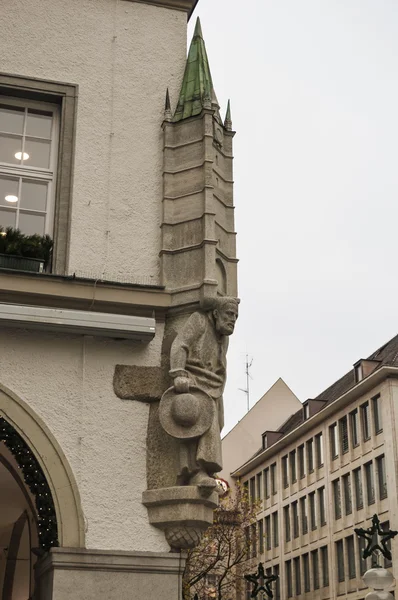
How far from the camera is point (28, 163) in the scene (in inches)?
411

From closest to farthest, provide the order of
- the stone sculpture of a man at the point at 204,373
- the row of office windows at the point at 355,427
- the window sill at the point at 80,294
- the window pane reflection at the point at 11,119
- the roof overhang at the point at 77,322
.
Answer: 1. the stone sculpture of a man at the point at 204,373
2. the roof overhang at the point at 77,322
3. the window sill at the point at 80,294
4. the window pane reflection at the point at 11,119
5. the row of office windows at the point at 355,427

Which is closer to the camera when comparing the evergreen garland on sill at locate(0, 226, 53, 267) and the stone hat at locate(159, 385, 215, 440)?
the stone hat at locate(159, 385, 215, 440)

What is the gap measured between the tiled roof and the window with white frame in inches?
1729

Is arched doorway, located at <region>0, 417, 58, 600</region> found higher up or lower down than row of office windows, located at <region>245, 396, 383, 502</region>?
lower down

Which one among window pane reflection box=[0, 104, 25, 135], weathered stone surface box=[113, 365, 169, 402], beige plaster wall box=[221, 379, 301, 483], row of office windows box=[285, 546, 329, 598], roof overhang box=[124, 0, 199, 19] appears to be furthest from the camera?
beige plaster wall box=[221, 379, 301, 483]

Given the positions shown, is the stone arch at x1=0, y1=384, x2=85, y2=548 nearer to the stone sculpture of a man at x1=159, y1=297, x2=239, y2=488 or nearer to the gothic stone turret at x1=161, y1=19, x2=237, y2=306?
the stone sculpture of a man at x1=159, y1=297, x2=239, y2=488

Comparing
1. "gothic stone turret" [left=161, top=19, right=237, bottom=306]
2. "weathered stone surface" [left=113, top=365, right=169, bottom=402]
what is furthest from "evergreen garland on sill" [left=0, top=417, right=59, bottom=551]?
"gothic stone turret" [left=161, top=19, right=237, bottom=306]

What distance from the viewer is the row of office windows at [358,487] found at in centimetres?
5188

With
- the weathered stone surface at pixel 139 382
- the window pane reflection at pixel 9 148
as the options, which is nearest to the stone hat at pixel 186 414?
the weathered stone surface at pixel 139 382

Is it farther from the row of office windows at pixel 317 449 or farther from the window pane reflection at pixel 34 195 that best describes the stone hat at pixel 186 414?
the row of office windows at pixel 317 449

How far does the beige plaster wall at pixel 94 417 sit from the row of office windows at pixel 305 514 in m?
51.2

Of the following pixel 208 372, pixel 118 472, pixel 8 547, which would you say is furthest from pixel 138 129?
pixel 8 547

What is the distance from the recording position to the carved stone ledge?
8859 mm

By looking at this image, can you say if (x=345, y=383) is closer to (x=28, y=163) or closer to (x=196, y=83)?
(x=196, y=83)
